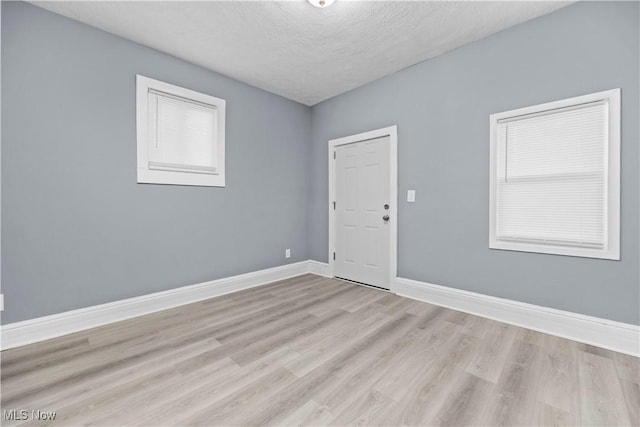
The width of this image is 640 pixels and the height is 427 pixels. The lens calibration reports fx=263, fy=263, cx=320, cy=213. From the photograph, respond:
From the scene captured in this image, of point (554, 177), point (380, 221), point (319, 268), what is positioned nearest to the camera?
point (554, 177)

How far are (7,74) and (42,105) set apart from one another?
266mm

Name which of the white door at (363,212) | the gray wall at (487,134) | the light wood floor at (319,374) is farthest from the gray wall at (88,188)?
the gray wall at (487,134)

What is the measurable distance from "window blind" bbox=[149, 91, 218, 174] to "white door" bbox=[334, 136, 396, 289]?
6.11ft

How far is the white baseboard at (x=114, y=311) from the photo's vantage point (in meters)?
2.12

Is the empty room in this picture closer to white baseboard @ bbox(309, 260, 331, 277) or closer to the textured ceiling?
the textured ceiling

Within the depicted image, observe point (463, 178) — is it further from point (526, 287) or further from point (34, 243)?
point (34, 243)

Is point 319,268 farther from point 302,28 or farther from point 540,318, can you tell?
point 302,28

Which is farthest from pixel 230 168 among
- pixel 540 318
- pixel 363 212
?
pixel 540 318

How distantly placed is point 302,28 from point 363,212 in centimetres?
231

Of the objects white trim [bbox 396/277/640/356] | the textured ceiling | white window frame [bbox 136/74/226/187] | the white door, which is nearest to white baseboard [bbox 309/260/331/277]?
the white door

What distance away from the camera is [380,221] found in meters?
3.59

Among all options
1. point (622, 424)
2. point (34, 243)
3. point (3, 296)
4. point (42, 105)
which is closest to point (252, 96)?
point (42, 105)

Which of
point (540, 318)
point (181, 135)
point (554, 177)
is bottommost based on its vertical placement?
point (540, 318)

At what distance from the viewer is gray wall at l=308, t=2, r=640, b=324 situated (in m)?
2.04
